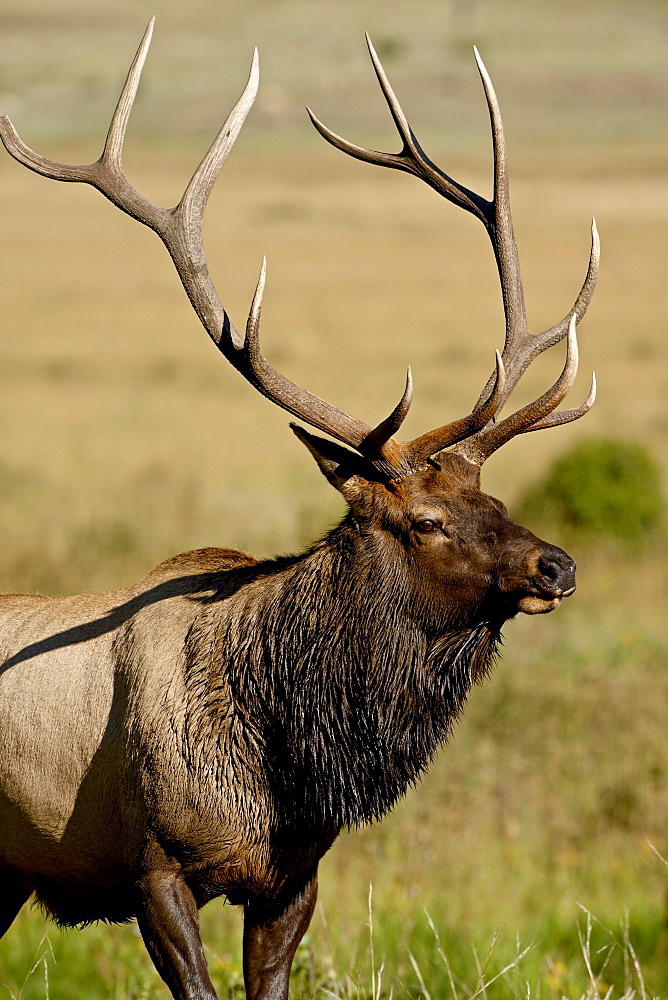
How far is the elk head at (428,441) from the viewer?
11.6ft

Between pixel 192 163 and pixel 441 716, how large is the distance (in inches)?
2680

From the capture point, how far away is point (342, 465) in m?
3.78

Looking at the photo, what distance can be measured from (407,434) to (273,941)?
12.0 meters

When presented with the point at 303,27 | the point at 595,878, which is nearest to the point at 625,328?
the point at 595,878

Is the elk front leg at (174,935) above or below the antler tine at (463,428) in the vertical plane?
below

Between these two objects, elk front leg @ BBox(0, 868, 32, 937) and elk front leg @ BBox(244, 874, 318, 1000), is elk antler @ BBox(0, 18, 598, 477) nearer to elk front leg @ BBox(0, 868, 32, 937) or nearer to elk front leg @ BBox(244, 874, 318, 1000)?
elk front leg @ BBox(244, 874, 318, 1000)

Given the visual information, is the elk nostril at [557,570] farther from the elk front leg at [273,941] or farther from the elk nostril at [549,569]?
the elk front leg at [273,941]

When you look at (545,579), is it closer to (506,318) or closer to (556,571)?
(556,571)

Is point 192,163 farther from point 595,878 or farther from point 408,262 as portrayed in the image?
point 595,878

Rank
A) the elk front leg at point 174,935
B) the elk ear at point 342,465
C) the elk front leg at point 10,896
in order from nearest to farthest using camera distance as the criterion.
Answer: the elk front leg at point 174,935
the elk ear at point 342,465
the elk front leg at point 10,896

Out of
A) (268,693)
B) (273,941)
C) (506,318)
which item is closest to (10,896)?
(273,941)

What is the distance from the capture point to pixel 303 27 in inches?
5182

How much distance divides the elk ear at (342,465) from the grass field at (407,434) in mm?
1508

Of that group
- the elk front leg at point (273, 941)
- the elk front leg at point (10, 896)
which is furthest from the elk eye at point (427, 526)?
the elk front leg at point (10, 896)
